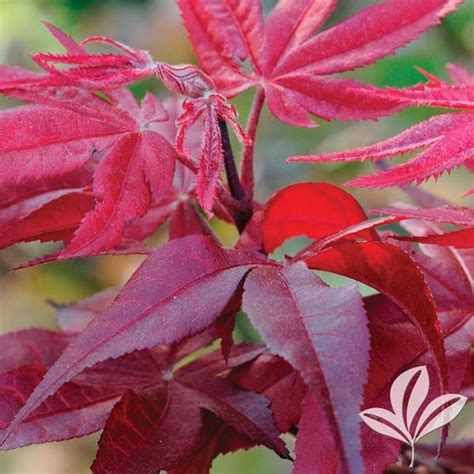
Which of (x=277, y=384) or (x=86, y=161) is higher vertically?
(x=86, y=161)

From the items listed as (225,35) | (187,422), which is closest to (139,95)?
(225,35)

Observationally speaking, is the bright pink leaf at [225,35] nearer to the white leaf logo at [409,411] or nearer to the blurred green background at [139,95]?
the white leaf logo at [409,411]

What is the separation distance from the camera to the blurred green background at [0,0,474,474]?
127cm

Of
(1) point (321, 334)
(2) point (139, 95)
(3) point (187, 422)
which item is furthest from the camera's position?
(2) point (139, 95)

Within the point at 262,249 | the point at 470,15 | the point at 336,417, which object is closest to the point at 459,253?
the point at 262,249

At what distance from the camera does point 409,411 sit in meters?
0.33

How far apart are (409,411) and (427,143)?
0.40ft

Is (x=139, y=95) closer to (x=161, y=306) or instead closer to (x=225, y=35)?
(x=225, y=35)

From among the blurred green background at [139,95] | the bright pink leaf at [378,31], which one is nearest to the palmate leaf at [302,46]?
the bright pink leaf at [378,31]

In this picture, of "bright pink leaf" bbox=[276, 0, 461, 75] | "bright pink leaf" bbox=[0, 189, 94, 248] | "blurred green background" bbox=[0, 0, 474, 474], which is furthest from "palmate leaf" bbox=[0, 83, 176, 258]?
"blurred green background" bbox=[0, 0, 474, 474]

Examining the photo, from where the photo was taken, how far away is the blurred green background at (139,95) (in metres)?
1.27

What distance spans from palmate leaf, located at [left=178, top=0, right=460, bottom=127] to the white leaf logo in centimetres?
15

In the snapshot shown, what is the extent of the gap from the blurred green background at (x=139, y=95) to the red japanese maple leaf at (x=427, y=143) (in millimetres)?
800

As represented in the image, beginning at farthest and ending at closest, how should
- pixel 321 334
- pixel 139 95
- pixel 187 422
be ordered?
pixel 139 95, pixel 187 422, pixel 321 334
